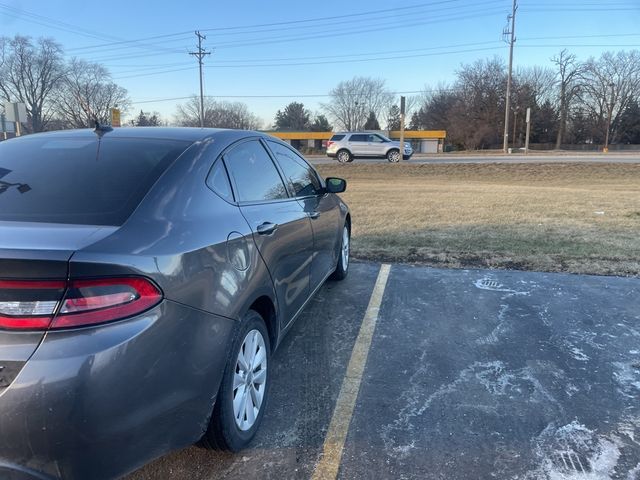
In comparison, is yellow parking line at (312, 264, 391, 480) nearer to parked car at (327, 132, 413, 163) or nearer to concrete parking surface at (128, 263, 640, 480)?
concrete parking surface at (128, 263, 640, 480)

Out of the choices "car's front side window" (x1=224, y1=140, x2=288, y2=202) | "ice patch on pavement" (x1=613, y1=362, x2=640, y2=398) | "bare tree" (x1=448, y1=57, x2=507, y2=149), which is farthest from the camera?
"bare tree" (x1=448, y1=57, x2=507, y2=149)

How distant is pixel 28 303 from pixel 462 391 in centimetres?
250

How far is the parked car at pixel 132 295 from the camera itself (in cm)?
157

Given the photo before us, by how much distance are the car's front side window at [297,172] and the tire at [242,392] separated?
1454 mm

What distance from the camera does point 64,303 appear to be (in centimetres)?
163

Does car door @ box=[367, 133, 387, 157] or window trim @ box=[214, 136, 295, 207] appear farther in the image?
car door @ box=[367, 133, 387, 157]

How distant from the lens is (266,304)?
2.75 meters

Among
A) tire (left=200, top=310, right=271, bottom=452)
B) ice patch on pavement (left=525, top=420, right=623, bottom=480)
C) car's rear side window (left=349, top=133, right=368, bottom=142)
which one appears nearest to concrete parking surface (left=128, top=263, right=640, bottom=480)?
ice patch on pavement (left=525, top=420, right=623, bottom=480)

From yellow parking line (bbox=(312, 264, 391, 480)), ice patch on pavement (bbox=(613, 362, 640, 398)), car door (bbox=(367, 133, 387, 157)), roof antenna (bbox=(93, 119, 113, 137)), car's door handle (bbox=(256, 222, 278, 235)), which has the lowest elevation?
yellow parking line (bbox=(312, 264, 391, 480))

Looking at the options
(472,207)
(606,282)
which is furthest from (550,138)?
(606,282)

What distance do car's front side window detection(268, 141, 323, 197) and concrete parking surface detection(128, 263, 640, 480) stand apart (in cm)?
116

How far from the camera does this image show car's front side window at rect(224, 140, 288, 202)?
283 centimetres

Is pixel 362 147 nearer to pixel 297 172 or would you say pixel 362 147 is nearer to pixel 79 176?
pixel 297 172

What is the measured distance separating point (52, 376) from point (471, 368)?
8.83ft
